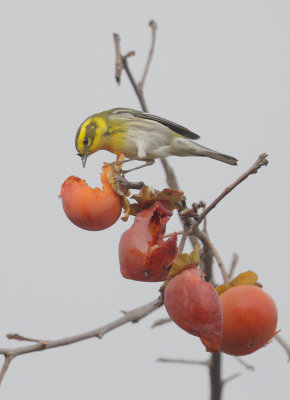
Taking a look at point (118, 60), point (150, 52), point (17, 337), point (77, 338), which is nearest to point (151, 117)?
point (150, 52)

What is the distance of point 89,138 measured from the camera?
155 inches

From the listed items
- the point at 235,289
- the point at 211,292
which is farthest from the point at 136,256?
the point at 235,289

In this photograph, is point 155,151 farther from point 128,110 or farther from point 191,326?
point 191,326

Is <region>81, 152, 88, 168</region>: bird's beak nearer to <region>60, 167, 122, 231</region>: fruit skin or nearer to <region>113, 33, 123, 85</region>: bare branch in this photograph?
<region>113, 33, 123, 85</region>: bare branch

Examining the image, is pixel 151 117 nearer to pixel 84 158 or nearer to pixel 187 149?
pixel 187 149

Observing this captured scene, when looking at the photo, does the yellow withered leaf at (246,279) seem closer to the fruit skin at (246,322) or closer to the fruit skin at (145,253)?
the fruit skin at (246,322)

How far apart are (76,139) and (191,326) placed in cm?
223

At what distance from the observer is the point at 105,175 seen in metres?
2.52

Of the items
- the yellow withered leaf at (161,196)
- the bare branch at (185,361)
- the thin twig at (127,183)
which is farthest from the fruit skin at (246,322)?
the bare branch at (185,361)

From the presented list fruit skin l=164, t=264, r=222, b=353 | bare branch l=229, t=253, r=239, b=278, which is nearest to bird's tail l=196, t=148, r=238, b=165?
bare branch l=229, t=253, r=239, b=278

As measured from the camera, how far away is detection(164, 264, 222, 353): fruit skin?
197cm

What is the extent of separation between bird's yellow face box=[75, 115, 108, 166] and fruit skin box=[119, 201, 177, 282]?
1.56m

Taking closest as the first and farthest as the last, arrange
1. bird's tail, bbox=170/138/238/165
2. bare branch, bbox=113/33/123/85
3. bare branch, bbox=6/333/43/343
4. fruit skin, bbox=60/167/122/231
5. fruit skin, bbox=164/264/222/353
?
fruit skin, bbox=164/264/222/353, fruit skin, bbox=60/167/122/231, bare branch, bbox=6/333/43/343, bare branch, bbox=113/33/123/85, bird's tail, bbox=170/138/238/165

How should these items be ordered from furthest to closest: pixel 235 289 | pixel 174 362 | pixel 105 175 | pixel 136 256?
1. pixel 174 362
2. pixel 105 175
3. pixel 235 289
4. pixel 136 256
